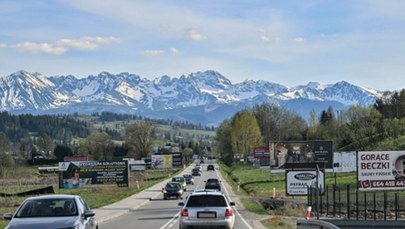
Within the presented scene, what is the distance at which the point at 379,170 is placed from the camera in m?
31.4

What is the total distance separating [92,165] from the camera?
69.8 m

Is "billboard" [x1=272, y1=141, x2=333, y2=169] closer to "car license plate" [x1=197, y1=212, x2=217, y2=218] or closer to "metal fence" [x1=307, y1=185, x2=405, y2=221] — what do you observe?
"metal fence" [x1=307, y1=185, x2=405, y2=221]

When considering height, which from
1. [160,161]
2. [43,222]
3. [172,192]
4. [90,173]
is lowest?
Result: [160,161]

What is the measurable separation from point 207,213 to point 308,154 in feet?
103

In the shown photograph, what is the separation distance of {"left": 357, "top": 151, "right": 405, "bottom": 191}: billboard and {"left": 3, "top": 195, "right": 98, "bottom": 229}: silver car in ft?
57.8

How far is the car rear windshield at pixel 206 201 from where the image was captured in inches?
849

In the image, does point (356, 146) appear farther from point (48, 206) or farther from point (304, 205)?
point (48, 206)

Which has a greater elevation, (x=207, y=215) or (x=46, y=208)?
(x=46, y=208)

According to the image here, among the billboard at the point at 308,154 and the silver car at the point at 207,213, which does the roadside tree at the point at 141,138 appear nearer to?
the billboard at the point at 308,154

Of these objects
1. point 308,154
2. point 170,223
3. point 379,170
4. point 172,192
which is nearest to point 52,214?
point 170,223

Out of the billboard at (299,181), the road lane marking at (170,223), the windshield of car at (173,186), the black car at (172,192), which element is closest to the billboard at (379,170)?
the billboard at (299,181)

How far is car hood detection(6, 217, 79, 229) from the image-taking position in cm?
1458

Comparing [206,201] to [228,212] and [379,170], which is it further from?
[379,170]

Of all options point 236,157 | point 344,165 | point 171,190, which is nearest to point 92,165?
point 171,190
